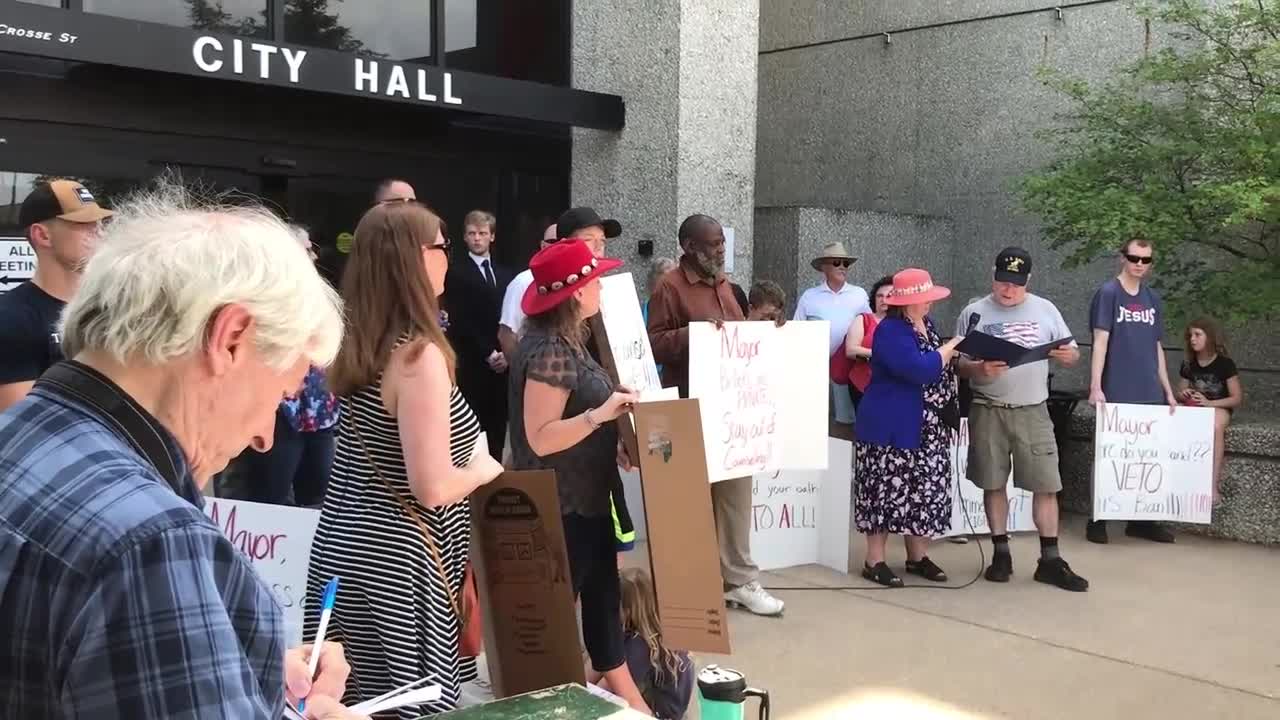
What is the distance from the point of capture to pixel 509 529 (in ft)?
10.2

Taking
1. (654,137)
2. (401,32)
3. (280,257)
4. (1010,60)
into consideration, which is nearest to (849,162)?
(1010,60)

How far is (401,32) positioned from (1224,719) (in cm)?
681

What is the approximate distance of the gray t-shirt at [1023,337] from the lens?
6.43 meters

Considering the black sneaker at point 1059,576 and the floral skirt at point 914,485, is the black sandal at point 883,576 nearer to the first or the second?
the floral skirt at point 914,485

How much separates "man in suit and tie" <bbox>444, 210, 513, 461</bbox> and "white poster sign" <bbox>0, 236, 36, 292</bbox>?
238 cm

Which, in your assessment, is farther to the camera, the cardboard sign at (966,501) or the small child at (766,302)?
the cardboard sign at (966,501)

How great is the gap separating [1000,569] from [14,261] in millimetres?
5915

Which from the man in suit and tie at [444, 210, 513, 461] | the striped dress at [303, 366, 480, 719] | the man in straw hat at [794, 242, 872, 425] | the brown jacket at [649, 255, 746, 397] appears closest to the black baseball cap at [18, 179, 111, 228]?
the striped dress at [303, 366, 480, 719]

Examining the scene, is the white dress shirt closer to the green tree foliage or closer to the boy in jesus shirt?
the green tree foliage

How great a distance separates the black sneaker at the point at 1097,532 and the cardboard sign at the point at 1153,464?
1.25ft

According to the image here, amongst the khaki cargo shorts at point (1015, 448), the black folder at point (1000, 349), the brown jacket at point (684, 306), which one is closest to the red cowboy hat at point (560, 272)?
the brown jacket at point (684, 306)

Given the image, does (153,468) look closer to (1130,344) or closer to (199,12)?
(199,12)

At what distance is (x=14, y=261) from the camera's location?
253 inches

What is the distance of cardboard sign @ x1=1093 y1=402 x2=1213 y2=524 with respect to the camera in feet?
23.1
